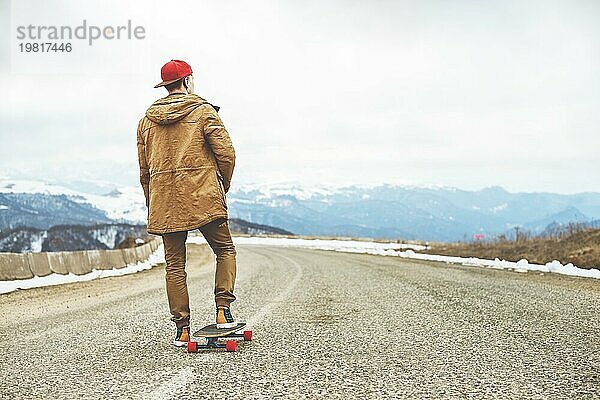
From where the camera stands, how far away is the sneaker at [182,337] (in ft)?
15.5

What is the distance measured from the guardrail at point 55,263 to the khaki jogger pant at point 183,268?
Answer: 7.70 meters

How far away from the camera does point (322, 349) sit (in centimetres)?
458

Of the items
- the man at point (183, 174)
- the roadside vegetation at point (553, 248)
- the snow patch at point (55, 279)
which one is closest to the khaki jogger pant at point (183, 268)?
the man at point (183, 174)

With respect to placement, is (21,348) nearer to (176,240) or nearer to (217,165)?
(176,240)

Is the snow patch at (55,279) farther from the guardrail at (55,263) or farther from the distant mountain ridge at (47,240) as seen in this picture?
the distant mountain ridge at (47,240)

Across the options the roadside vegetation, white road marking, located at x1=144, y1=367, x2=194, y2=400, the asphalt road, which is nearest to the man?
the asphalt road

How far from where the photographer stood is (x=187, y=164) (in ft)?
15.2

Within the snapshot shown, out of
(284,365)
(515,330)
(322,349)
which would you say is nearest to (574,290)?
(515,330)

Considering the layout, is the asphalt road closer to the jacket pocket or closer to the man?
the man

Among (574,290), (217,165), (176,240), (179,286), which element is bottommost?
(574,290)

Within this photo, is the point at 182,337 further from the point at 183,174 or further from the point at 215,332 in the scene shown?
the point at 183,174

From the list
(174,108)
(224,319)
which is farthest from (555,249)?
(174,108)

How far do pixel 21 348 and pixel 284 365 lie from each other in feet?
7.69

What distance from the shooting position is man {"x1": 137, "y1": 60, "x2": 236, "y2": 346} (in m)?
4.61
